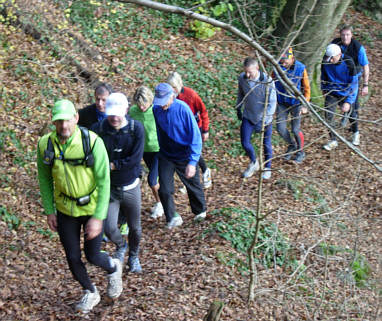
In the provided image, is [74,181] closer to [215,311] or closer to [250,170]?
[215,311]

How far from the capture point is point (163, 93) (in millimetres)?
5449

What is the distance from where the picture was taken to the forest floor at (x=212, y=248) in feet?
16.2

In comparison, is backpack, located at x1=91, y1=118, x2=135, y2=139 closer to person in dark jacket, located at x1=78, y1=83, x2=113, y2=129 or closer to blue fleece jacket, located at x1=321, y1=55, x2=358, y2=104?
person in dark jacket, located at x1=78, y1=83, x2=113, y2=129

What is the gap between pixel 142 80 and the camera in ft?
31.2

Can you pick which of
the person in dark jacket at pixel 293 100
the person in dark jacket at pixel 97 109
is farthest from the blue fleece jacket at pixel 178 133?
the person in dark jacket at pixel 293 100

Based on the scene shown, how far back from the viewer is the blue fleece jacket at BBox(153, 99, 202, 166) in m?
5.61

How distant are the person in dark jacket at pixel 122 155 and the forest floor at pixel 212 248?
991 mm

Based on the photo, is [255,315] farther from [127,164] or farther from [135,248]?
[127,164]

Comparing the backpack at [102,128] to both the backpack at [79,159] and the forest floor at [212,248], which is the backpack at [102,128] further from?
the forest floor at [212,248]

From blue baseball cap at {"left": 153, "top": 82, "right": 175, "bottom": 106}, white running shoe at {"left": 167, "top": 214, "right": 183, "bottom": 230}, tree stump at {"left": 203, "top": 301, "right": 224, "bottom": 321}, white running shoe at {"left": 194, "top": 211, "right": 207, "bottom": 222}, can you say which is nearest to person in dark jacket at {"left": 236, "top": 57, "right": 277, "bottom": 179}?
white running shoe at {"left": 194, "top": 211, "right": 207, "bottom": 222}

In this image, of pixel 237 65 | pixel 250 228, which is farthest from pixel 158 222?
pixel 237 65

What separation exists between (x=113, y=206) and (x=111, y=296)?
97 cm

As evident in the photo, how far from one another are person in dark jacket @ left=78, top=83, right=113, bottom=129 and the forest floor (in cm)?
160

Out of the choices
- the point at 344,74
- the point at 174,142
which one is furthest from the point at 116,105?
the point at 344,74
